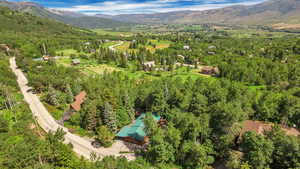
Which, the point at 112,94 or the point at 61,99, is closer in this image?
the point at 112,94

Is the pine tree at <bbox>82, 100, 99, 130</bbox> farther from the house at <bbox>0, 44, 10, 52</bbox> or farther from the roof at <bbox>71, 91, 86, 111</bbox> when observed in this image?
the house at <bbox>0, 44, 10, 52</bbox>

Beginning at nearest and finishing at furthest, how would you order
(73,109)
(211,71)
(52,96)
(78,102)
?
(73,109) → (78,102) → (52,96) → (211,71)

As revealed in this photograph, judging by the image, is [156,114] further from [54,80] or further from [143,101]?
[54,80]

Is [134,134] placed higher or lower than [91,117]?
lower

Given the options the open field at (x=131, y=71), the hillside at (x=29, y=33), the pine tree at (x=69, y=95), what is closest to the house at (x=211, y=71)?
the open field at (x=131, y=71)

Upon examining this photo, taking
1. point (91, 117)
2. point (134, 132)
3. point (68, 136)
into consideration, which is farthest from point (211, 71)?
point (68, 136)

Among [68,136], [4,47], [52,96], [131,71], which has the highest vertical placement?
[4,47]

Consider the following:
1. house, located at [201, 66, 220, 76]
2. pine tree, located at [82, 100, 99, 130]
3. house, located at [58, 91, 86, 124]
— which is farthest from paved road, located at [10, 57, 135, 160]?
house, located at [201, 66, 220, 76]

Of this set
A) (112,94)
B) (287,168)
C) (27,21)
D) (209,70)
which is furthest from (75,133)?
(27,21)

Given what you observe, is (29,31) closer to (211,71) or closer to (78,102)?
(78,102)
